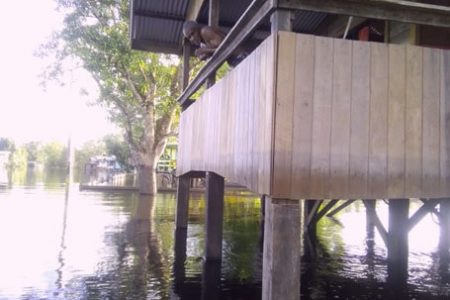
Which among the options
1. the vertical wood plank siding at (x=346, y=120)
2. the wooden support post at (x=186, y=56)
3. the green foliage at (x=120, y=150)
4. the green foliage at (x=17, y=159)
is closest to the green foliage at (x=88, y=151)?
the green foliage at (x=17, y=159)

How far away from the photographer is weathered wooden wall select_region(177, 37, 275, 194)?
3.88m

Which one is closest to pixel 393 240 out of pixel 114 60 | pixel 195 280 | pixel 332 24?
pixel 195 280

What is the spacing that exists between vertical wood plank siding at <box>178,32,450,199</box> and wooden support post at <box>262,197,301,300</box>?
15 centimetres

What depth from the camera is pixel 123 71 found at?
1973cm

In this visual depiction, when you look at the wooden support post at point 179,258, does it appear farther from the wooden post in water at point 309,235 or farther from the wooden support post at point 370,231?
the wooden support post at point 370,231

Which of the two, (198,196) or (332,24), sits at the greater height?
(332,24)

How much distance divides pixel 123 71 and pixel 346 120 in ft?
56.3

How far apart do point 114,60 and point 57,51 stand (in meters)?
5.10

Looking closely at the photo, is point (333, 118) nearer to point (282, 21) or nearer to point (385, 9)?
point (282, 21)

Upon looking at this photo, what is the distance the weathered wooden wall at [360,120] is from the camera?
3760mm

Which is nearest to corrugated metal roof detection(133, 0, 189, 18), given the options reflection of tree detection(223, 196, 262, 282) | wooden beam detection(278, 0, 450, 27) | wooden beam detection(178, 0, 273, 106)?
wooden beam detection(178, 0, 273, 106)

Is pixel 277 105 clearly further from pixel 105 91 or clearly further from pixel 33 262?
pixel 105 91

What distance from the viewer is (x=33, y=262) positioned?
345 inches

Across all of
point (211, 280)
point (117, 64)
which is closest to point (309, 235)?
point (211, 280)
